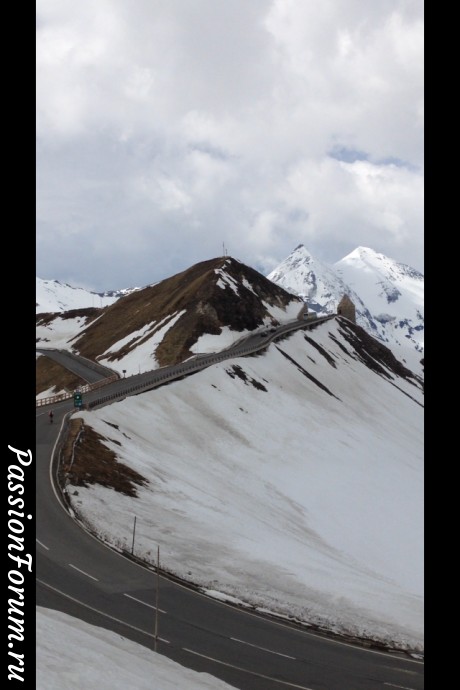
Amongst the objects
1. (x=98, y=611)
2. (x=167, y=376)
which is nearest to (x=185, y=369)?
(x=167, y=376)

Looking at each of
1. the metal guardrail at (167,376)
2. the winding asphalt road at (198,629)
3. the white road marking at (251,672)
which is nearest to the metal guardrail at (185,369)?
the metal guardrail at (167,376)

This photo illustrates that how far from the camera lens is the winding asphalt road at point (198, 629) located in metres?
22.7

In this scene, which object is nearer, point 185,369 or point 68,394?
point 68,394

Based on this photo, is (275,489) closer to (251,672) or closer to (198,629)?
(198,629)

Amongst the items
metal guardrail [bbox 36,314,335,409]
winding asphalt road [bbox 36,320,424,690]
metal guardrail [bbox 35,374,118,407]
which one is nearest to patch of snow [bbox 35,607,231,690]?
winding asphalt road [bbox 36,320,424,690]

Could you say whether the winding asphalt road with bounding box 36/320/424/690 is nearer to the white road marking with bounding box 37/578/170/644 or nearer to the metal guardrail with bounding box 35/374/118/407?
the white road marking with bounding box 37/578/170/644

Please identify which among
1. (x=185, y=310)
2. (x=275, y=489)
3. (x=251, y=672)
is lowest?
(x=251, y=672)

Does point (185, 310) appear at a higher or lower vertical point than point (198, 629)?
higher

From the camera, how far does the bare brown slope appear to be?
106312mm

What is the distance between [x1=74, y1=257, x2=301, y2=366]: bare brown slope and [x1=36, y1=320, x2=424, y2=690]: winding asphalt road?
6510 centimetres

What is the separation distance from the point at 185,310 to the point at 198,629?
3588 inches

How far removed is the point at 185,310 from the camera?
11394 centimetres

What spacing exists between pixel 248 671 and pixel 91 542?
13.3m

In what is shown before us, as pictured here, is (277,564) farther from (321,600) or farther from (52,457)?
(52,457)
